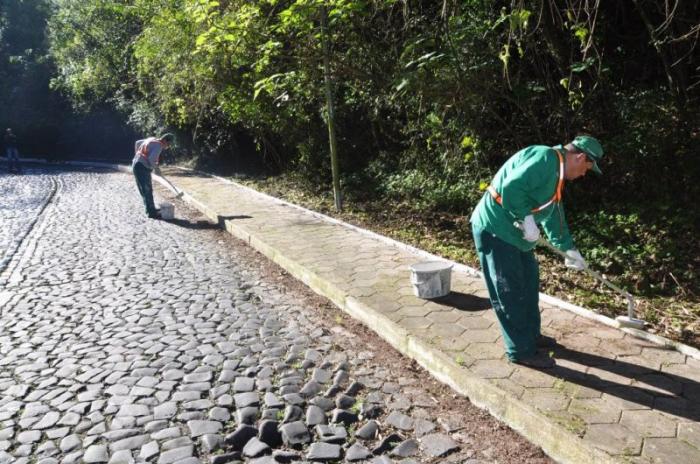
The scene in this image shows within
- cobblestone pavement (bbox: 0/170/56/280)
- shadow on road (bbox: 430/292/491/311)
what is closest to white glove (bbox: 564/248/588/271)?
shadow on road (bbox: 430/292/491/311)

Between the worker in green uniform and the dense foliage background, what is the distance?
5.30 feet

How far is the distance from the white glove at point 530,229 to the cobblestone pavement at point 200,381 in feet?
4.01

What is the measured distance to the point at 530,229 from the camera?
351 cm

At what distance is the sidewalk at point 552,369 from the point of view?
116 inches

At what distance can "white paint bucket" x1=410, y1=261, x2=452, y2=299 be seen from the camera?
5.20 m

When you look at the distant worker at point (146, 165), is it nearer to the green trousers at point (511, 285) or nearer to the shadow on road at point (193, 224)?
the shadow on road at point (193, 224)

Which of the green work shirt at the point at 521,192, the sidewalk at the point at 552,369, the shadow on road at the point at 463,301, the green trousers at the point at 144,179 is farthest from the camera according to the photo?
the green trousers at the point at 144,179

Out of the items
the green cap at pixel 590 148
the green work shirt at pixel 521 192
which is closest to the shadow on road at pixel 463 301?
the green work shirt at pixel 521 192

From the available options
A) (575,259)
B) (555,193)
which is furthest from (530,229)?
(575,259)

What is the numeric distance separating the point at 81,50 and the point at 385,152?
2352 centimetres

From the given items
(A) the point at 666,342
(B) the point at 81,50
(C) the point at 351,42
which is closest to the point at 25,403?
Result: (A) the point at 666,342

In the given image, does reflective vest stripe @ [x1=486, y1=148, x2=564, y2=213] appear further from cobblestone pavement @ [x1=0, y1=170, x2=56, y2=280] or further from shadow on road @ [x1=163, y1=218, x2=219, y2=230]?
shadow on road @ [x1=163, y1=218, x2=219, y2=230]

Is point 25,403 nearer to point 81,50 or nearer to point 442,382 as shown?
point 442,382

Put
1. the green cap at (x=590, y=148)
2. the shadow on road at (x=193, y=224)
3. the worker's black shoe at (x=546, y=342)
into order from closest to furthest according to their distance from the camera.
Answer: the green cap at (x=590, y=148)
the worker's black shoe at (x=546, y=342)
the shadow on road at (x=193, y=224)
